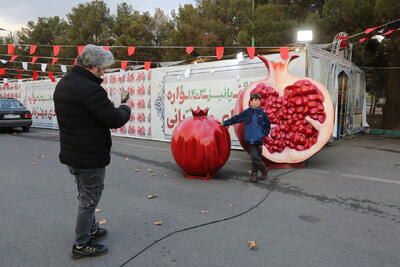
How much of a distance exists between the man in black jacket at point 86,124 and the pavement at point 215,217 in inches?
21.3

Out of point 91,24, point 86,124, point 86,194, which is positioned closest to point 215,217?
point 86,194

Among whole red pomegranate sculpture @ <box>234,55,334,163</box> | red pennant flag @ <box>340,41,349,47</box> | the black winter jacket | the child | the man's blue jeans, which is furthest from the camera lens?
red pennant flag @ <box>340,41,349,47</box>

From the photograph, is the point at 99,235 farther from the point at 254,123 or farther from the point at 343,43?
the point at 343,43

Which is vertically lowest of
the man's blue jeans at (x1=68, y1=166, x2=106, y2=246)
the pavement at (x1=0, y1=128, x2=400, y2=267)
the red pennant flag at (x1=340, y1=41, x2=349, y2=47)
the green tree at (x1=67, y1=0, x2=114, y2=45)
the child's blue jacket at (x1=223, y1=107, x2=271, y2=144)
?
the pavement at (x1=0, y1=128, x2=400, y2=267)

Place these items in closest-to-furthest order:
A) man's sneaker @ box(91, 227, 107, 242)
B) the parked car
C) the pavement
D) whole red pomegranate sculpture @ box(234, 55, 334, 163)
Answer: the pavement < man's sneaker @ box(91, 227, 107, 242) < whole red pomegranate sculpture @ box(234, 55, 334, 163) < the parked car

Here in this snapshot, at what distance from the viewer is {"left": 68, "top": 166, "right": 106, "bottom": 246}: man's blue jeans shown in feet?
8.73

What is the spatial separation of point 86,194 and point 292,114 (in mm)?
4884

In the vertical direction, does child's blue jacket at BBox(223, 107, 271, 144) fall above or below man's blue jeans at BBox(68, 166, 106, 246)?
above

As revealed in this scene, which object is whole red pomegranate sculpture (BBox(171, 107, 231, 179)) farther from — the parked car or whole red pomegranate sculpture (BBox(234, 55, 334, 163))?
the parked car

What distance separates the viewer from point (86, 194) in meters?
2.69

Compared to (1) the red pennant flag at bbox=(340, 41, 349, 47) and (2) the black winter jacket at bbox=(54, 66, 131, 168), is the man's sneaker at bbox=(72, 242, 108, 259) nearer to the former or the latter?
(2) the black winter jacket at bbox=(54, 66, 131, 168)

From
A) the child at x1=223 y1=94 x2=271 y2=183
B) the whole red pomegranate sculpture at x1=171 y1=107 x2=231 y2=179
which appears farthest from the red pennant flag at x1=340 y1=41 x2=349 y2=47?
the whole red pomegranate sculpture at x1=171 y1=107 x2=231 y2=179

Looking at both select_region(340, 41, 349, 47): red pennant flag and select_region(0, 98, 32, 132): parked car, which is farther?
select_region(0, 98, 32, 132): parked car

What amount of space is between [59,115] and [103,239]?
136 cm
